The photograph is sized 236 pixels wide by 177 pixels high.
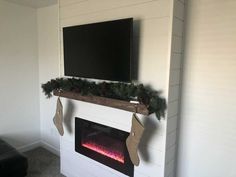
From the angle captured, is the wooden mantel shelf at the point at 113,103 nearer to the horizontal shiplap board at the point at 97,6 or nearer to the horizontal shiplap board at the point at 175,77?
the horizontal shiplap board at the point at 175,77

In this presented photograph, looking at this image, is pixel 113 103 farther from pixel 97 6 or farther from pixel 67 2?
pixel 67 2

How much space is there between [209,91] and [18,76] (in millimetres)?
2701

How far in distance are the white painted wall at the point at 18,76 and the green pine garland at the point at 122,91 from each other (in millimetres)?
1189

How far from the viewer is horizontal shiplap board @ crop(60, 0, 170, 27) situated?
1700 mm

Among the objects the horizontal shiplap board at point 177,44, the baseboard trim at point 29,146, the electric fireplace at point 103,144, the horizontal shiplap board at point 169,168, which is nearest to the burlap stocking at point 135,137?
the electric fireplace at point 103,144

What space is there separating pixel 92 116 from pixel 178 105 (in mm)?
936

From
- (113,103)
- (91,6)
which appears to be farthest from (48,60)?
(113,103)

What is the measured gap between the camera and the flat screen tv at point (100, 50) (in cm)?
185

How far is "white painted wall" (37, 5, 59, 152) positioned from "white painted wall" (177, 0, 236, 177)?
2.00 m

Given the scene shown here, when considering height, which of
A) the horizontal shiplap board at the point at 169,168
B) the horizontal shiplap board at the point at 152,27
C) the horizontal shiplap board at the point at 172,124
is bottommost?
the horizontal shiplap board at the point at 169,168

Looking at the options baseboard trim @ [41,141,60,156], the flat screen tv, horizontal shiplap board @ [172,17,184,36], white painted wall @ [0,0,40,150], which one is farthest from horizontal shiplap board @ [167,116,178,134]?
white painted wall @ [0,0,40,150]

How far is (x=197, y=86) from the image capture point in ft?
6.24

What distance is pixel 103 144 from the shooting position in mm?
2287

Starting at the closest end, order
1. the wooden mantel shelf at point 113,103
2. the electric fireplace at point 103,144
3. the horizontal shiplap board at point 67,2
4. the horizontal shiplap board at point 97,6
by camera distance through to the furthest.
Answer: the wooden mantel shelf at point 113,103 < the horizontal shiplap board at point 97,6 < the electric fireplace at point 103,144 < the horizontal shiplap board at point 67,2
